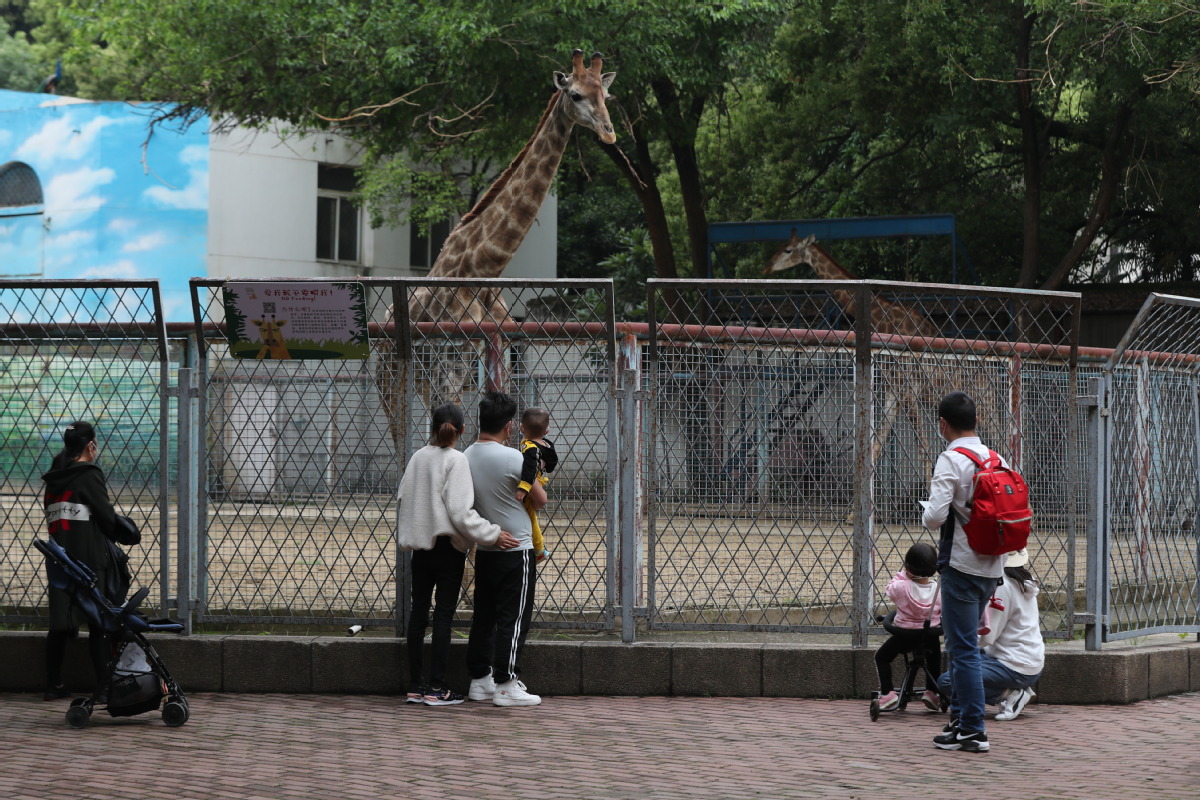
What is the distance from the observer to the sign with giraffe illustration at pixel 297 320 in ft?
26.2

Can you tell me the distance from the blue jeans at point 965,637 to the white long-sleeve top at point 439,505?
2367 millimetres

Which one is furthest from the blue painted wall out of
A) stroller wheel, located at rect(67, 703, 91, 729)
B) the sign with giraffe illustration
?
stroller wheel, located at rect(67, 703, 91, 729)

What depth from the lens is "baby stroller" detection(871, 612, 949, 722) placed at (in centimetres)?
734

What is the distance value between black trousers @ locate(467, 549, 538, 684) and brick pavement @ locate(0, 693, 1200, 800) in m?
0.26

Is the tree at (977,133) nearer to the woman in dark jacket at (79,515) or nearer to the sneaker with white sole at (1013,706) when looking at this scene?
the sneaker with white sole at (1013,706)

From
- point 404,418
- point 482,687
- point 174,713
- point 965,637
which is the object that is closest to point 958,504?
point 965,637

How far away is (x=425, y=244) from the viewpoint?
99.7 ft

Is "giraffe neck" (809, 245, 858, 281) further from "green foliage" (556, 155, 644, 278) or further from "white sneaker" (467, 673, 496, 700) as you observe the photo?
"white sneaker" (467, 673, 496, 700)

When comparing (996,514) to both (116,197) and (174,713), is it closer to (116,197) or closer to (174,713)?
(174,713)

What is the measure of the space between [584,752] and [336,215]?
76.3ft

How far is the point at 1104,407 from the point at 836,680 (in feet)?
7.32

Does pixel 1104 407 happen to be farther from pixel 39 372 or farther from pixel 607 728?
pixel 39 372

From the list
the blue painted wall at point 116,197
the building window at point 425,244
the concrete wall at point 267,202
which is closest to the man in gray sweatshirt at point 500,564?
the concrete wall at point 267,202

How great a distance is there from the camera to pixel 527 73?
18875 mm
